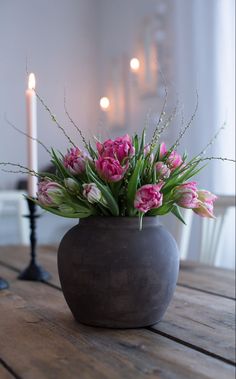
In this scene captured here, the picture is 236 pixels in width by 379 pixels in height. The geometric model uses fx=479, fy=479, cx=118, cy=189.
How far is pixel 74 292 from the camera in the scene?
0.67 meters

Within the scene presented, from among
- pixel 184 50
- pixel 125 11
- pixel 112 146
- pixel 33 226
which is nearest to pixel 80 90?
pixel 125 11

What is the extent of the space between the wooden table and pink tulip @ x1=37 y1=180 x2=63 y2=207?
0.60 ft

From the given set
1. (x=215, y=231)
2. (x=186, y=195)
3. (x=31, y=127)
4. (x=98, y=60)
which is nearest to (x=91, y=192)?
(x=186, y=195)

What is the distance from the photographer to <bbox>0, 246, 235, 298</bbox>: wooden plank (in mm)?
1003

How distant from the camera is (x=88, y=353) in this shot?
589mm

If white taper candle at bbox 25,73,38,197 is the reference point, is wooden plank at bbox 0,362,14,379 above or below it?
below

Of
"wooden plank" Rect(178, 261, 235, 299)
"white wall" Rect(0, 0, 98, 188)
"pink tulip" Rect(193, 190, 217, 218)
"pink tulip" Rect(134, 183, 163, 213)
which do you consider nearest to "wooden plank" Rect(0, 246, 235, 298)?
"wooden plank" Rect(178, 261, 235, 299)

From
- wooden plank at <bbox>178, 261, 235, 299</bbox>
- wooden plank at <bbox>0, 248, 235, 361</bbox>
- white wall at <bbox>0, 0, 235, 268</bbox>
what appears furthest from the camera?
white wall at <bbox>0, 0, 235, 268</bbox>

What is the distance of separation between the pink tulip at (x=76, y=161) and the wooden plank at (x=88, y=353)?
23 cm

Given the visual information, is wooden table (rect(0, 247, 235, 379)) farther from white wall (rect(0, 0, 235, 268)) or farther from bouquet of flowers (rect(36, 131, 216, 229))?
white wall (rect(0, 0, 235, 268))

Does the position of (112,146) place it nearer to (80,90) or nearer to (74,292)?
(74,292)

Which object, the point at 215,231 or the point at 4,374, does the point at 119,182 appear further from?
the point at 215,231

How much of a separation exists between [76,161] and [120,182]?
0.07 m

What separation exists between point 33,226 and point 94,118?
6.63ft
